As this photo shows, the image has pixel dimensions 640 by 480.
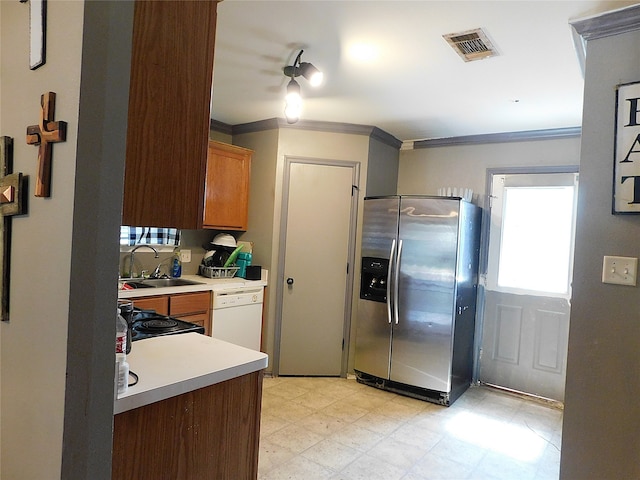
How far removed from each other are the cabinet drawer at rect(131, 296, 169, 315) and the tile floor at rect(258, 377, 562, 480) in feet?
3.48

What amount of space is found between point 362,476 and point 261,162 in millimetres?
2715

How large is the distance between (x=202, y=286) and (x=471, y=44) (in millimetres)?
2525

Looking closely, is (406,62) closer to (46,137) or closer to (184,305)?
(46,137)

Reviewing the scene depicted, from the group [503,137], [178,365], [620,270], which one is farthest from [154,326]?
[503,137]

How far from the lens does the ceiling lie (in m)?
1.86

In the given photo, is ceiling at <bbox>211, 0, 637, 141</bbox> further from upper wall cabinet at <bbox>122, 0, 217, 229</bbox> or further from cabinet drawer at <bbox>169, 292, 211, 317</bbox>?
A: cabinet drawer at <bbox>169, 292, 211, 317</bbox>

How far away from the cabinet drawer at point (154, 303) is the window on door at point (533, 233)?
9.34ft

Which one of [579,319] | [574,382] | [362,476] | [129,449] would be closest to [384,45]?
[579,319]

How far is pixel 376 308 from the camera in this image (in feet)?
11.7

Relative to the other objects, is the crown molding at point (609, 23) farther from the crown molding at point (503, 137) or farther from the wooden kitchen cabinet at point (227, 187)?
the wooden kitchen cabinet at point (227, 187)

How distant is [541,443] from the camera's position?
276 cm

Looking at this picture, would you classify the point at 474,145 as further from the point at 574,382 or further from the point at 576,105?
the point at 574,382

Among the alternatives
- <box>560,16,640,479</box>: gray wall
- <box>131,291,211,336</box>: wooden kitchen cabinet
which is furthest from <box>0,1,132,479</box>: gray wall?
<box>131,291,211,336</box>: wooden kitchen cabinet

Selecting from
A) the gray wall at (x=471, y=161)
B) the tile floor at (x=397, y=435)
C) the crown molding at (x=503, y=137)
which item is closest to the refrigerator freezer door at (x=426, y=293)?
the tile floor at (x=397, y=435)
